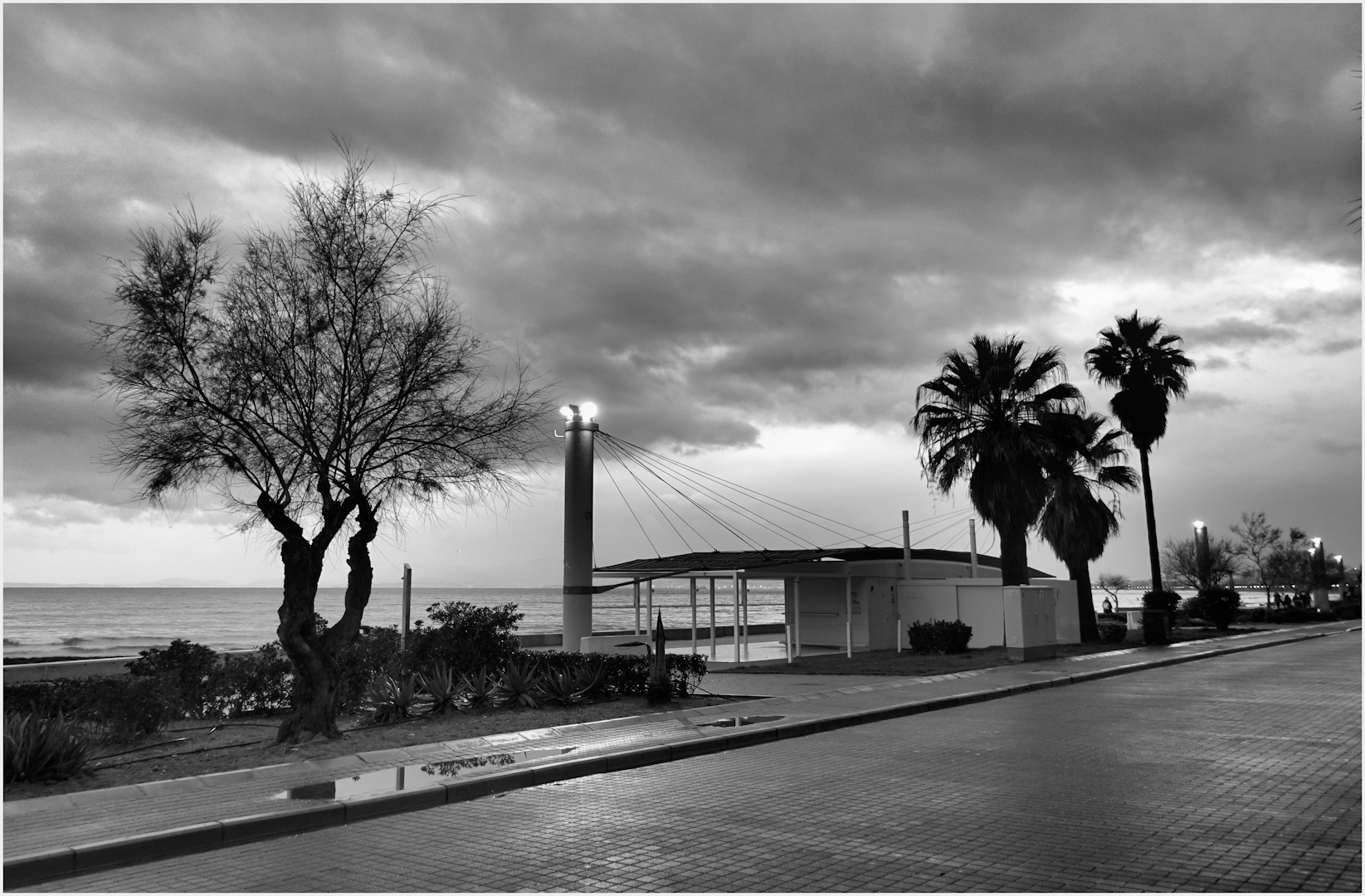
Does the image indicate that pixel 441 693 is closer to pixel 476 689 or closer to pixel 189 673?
pixel 476 689

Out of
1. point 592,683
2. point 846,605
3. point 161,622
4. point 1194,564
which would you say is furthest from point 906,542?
point 161,622

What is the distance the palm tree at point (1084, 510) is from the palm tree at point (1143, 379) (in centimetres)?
144

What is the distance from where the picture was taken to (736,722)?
13906 mm

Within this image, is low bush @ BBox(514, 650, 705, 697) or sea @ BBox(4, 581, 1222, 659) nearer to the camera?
low bush @ BBox(514, 650, 705, 697)

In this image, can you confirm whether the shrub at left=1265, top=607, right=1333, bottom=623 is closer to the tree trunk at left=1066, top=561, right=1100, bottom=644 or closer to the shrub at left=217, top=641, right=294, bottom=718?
the tree trunk at left=1066, top=561, right=1100, bottom=644

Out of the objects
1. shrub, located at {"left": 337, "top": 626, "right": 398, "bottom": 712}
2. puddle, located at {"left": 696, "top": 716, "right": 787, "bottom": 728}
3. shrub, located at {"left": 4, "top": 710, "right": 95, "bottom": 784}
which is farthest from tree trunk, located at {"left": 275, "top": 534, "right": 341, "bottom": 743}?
puddle, located at {"left": 696, "top": 716, "right": 787, "bottom": 728}

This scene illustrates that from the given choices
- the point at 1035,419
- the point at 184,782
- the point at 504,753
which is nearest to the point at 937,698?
the point at 504,753

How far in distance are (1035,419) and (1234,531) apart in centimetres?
5530

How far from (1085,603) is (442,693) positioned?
85.8 ft

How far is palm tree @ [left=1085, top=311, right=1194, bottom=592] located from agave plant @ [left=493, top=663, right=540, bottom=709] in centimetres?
2987

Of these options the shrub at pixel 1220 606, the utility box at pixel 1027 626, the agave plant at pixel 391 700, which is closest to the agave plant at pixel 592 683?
the agave plant at pixel 391 700

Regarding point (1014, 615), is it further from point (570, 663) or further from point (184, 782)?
point (184, 782)

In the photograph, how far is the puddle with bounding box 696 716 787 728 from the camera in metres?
13.5

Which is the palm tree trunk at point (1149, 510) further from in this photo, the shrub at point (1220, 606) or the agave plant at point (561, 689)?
the agave plant at point (561, 689)
